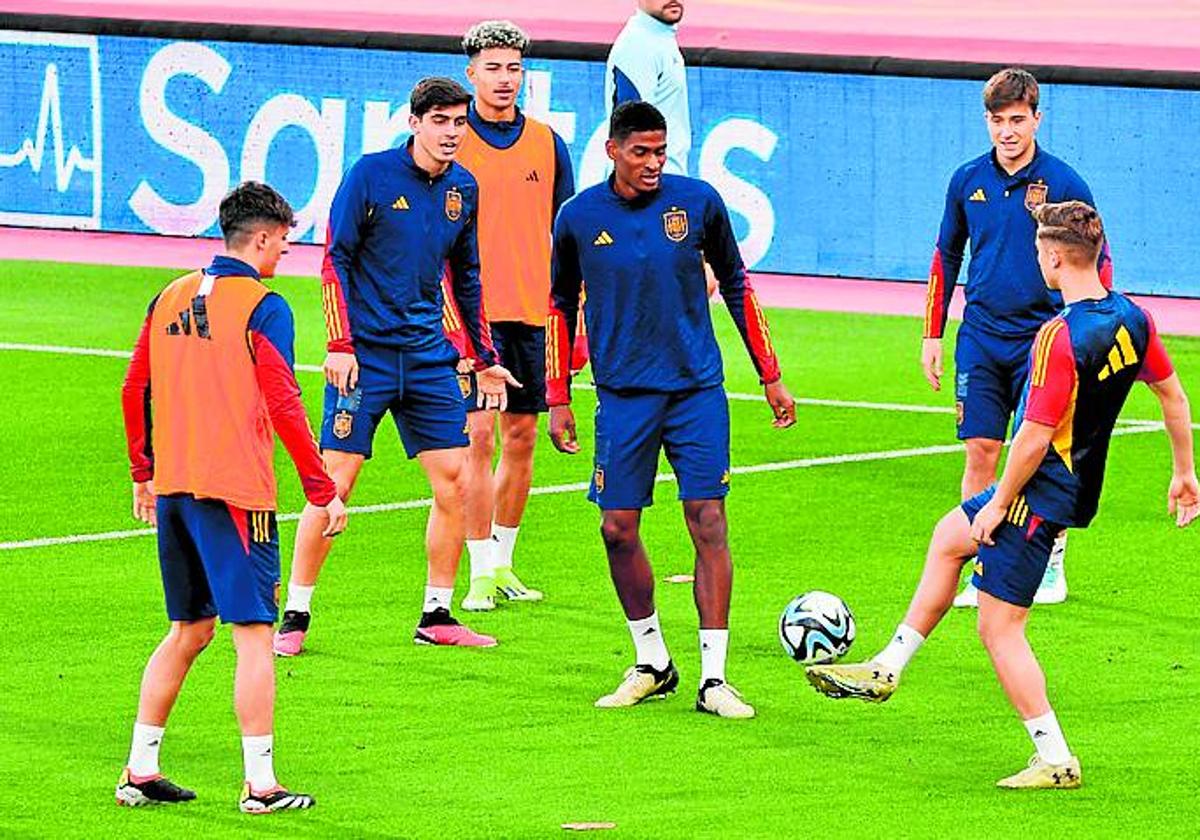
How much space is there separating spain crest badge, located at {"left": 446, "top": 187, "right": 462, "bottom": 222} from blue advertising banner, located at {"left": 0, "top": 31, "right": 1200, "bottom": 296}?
12.4 metres

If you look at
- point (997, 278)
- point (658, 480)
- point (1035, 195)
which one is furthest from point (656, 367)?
point (658, 480)

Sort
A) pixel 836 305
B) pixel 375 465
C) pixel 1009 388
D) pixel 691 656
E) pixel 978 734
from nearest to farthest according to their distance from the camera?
pixel 978 734
pixel 691 656
pixel 1009 388
pixel 375 465
pixel 836 305

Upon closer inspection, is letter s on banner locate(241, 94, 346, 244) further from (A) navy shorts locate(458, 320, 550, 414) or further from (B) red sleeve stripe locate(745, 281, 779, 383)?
(B) red sleeve stripe locate(745, 281, 779, 383)

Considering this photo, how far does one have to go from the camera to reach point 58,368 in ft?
68.3

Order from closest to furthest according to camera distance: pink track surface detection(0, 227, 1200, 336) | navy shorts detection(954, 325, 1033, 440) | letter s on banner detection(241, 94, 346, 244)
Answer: navy shorts detection(954, 325, 1033, 440) < pink track surface detection(0, 227, 1200, 336) < letter s on banner detection(241, 94, 346, 244)

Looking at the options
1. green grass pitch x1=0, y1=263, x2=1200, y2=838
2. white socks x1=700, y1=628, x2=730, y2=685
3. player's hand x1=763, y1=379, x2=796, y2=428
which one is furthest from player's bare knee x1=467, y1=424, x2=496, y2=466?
white socks x1=700, y1=628, x2=730, y2=685

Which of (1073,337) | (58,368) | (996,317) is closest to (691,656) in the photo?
(996,317)

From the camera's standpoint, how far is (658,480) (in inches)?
667

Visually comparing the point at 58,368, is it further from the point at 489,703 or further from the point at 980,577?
the point at 980,577

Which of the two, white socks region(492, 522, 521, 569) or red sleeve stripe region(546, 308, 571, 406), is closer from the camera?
red sleeve stripe region(546, 308, 571, 406)

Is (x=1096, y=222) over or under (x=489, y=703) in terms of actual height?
over

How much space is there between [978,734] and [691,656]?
1778mm

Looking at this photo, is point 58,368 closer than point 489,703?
No

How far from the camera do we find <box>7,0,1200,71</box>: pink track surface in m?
30.7
